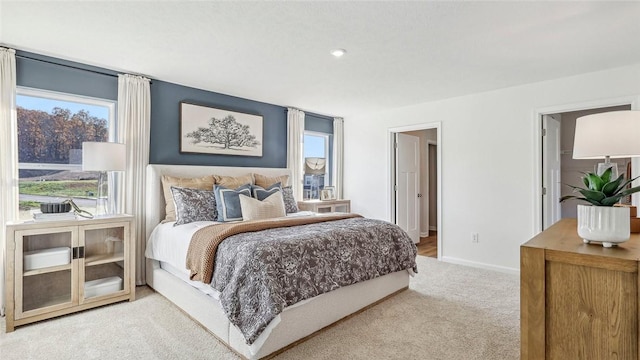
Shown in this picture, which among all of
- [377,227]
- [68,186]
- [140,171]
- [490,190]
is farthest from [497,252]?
[68,186]

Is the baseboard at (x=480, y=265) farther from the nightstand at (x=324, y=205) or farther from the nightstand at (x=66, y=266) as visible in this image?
the nightstand at (x=66, y=266)

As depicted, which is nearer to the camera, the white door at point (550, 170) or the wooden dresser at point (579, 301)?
the wooden dresser at point (579, 301)

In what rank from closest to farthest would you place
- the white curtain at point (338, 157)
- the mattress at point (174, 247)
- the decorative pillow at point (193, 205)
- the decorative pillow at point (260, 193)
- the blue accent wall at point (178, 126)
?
the mattress at point (174, 247)
the decorative pillow at point (193, 205)
the decorative pillow at point (260, 193)
the blue accent wall at point (178, 126)
the white curtain at point (338, 157)

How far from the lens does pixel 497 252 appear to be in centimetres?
412

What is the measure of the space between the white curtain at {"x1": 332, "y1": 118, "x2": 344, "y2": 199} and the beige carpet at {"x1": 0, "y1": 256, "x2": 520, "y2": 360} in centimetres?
292

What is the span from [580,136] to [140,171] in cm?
384

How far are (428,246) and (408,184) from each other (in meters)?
1.13

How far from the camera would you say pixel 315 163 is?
202 inches

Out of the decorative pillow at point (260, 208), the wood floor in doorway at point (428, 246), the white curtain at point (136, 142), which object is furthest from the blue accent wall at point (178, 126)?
the wood floor in doorway at point (428, 246)

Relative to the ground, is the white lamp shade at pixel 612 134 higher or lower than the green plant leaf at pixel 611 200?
higher

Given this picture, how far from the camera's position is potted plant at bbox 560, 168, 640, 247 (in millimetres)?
1319

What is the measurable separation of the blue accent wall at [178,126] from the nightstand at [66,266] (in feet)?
3.55

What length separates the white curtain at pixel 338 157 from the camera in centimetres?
582

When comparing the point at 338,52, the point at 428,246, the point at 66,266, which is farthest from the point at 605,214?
the point at 428,246
